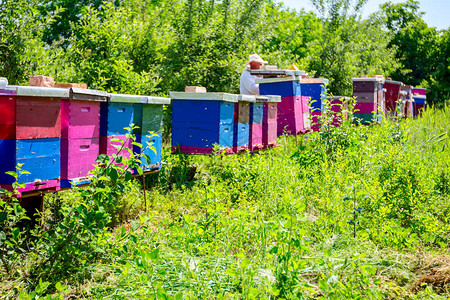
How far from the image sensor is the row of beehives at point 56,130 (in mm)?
3342

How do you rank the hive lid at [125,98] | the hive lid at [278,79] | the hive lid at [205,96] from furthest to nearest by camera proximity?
the hive lid at [278,79]
the hive lid at [205,96]
the hive lid at [125,98]

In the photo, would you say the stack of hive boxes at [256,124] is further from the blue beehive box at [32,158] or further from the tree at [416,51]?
the tree at [416,51]

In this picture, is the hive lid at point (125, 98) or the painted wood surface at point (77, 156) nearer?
A: the painted wood surface at point (77, 156)

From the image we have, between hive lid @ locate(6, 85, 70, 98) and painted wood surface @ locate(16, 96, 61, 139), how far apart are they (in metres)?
0.05

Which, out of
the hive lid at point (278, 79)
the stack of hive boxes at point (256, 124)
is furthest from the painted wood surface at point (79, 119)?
the hive lid at point (278, 79)

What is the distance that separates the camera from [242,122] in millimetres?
6289

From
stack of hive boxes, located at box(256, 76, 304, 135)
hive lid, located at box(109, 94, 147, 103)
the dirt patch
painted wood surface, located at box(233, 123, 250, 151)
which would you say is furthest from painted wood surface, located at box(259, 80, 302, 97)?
the dirt patch

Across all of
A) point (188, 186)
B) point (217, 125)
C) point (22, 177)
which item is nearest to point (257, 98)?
point (217, 125)

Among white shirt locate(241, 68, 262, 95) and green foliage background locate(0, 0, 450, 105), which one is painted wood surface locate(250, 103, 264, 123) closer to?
white shirt locate(241, 68, 262, 95)

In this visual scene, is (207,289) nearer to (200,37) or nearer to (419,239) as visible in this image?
(419,239)

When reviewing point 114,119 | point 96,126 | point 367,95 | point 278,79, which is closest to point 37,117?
point 96,126

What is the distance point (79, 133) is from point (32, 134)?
525 mm

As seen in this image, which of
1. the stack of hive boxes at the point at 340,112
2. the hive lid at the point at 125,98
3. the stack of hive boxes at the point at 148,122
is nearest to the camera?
the hive lid at the point at 125,98

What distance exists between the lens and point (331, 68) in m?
14.8
